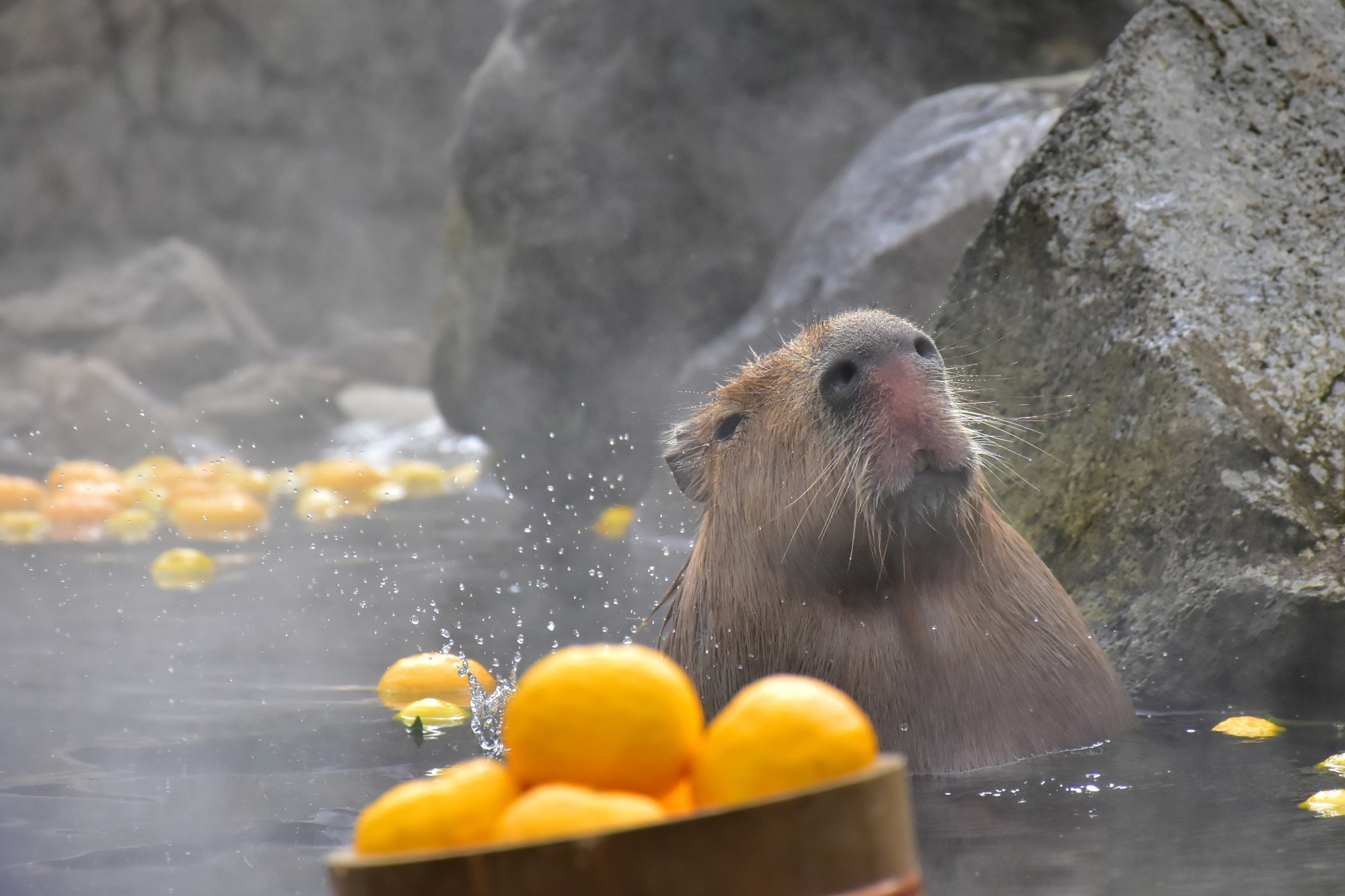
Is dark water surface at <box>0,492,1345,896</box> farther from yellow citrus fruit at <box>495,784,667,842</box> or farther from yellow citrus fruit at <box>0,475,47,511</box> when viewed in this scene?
yellow citrus fruit at <box>0,475,47,511</box>

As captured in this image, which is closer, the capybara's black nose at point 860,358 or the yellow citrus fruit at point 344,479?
the capybara's black nose at point 860,358

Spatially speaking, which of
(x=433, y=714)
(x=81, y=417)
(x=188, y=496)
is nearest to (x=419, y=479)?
(x=188, y=496)

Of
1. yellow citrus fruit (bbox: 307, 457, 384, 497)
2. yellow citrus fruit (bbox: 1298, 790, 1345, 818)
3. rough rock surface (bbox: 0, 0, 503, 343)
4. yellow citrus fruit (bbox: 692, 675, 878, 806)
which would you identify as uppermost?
rough rock surface (bbox: 0, 0, 503, 343)

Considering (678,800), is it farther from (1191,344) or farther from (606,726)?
(1191,344)

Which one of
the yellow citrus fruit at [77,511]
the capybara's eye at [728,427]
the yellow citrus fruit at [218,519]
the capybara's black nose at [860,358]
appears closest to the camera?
the capybara's black nose at [860,358]

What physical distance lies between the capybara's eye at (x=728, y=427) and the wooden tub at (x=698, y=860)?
169cm

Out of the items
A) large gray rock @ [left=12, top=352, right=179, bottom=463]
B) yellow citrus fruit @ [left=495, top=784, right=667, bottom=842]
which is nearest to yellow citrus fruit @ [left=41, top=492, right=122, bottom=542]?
large gray rock @ [left=12, top=352, right=179, bottom=463]

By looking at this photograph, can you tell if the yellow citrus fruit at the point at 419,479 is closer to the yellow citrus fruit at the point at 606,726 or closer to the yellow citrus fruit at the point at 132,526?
the yellow citrus fruit at the point at 132,526

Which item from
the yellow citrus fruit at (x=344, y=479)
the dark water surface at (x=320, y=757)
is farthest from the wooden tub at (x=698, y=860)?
the yellow citrus fruit at (x=344, y=479)

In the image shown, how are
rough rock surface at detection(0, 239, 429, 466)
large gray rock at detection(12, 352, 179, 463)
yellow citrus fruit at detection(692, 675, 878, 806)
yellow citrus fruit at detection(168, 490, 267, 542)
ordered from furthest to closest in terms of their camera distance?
rough rock surface at detection(0, 239, 429, 466)
large gray rock at detection(12, 352, 179, 463)
yellow citrus fruit at detection(168, 490, 267, 542)
yellow citrus fruit at detection(692, 675, 878, 806)

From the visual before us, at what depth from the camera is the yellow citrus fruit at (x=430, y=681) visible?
365 centimetres

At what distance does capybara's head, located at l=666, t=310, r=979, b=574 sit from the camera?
245 centimetres

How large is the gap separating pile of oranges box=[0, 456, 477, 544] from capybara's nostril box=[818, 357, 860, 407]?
5160 mm

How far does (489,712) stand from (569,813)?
2.14 metres
